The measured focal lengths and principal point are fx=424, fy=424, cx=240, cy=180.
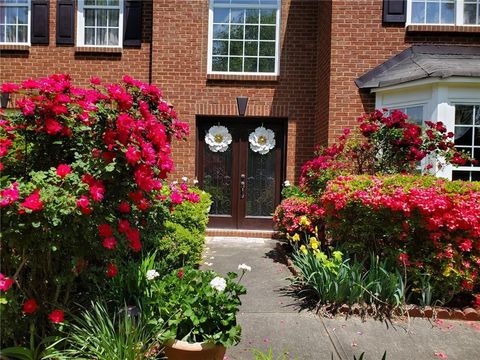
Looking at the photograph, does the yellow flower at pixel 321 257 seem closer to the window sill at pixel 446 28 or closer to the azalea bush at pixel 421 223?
the azalea bush at pixel 421 223

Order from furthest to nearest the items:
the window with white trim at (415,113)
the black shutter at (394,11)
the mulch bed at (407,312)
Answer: the black shutter at (394,11) < the window with white trim at (415,113) < the mulch bed at (407,312)

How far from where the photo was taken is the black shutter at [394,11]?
7734mm

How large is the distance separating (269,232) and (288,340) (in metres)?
5.10

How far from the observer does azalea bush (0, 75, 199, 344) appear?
9.04 ft

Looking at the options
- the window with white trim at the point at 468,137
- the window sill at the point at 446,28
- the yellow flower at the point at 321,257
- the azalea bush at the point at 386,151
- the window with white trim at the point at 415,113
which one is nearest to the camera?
the yellow flower at the point at 321,257

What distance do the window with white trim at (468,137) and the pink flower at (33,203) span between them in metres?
6.79

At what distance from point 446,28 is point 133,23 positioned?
20.5 ft

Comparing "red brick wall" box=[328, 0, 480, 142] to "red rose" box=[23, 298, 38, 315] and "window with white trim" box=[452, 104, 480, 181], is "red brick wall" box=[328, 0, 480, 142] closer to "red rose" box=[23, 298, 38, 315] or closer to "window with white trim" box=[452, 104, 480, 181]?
"window with white trim" box=[452, 104, 480, 181]

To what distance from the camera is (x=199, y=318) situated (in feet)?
10.2

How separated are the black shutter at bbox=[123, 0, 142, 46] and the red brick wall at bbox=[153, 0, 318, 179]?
1.57 ft

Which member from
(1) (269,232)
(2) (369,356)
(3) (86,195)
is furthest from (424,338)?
(1) (269,232)

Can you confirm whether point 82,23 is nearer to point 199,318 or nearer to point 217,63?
point 217,63

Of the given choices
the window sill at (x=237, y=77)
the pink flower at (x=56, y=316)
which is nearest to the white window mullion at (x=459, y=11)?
the window sill at (x=237, y=77)

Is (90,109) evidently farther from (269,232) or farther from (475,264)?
(269,232)
